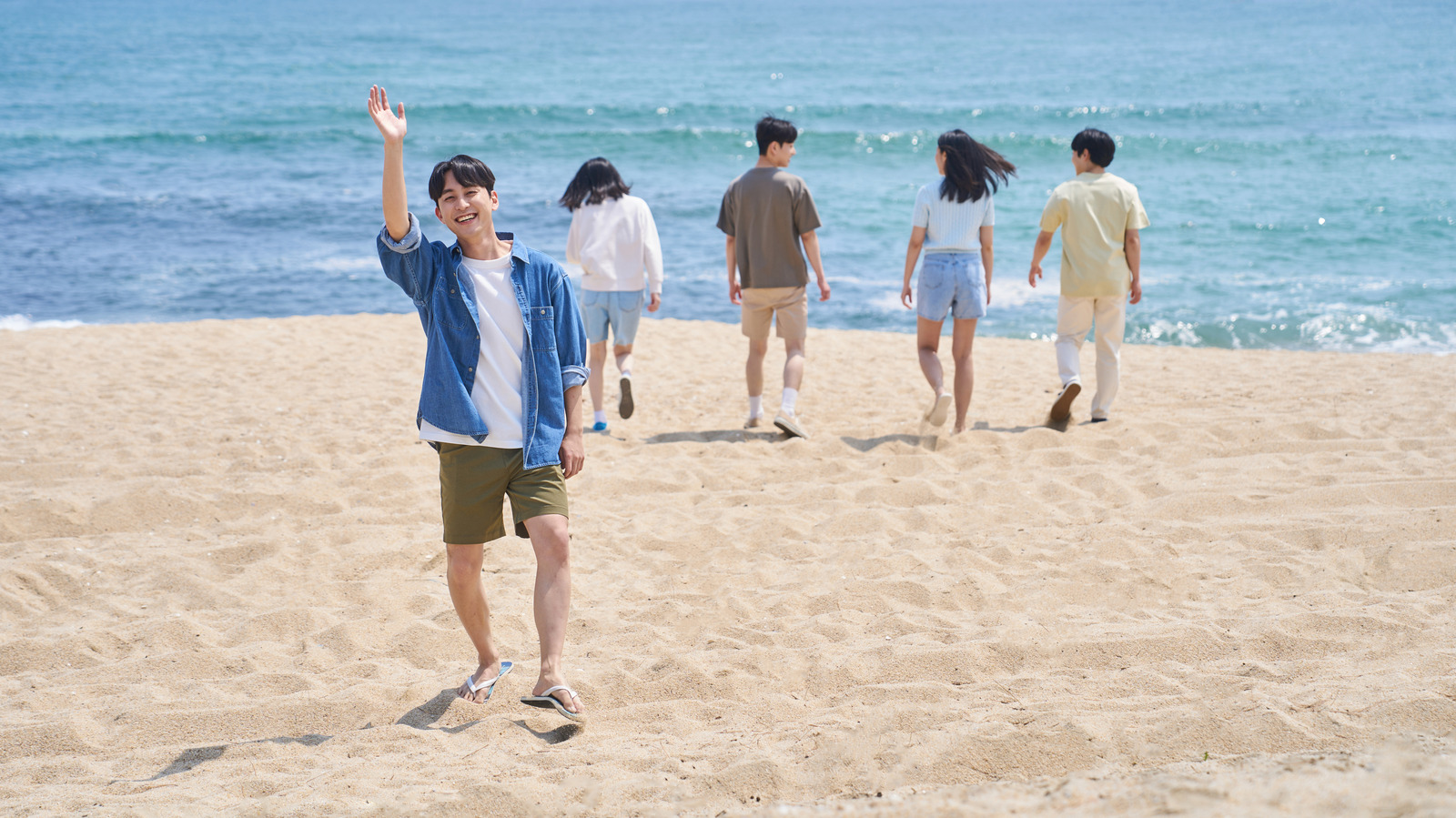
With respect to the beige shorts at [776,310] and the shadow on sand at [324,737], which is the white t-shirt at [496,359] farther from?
the beige shorts at [776,310]

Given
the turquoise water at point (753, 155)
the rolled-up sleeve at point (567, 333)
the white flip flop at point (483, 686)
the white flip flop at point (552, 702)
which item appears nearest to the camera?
the white flip flop at point (552, 702)

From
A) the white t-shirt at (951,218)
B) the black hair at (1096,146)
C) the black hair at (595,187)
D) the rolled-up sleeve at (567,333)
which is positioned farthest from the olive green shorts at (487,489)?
the black hair at (1096,146)

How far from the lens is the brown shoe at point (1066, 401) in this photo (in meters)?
6.64

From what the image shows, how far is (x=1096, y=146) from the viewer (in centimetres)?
657

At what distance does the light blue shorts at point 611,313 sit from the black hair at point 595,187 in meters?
0.62

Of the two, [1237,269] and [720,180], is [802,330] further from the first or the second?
[720,180]

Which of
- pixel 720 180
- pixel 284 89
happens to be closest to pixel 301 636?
pixel 720 180

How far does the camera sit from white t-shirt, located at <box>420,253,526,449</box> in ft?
10.6

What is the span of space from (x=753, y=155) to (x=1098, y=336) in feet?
62.4

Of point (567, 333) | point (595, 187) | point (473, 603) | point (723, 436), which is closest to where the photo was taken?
point (567, 333)

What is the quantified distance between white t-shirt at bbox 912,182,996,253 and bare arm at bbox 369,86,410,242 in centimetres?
408

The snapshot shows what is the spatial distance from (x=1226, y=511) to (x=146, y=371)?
318 inches

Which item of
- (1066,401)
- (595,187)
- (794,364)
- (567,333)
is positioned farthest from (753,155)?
(567,333)

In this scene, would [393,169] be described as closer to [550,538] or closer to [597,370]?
[550,538]
